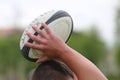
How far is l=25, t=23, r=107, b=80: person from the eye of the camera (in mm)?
4180

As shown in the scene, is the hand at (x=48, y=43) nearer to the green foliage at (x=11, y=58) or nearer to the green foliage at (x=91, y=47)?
the green foliage at (x=91, y=47)

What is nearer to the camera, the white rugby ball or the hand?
the hand

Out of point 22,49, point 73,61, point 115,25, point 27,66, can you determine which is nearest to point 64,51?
point 73,61

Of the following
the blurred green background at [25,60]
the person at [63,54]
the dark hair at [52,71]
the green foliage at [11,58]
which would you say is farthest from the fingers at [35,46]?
the green foliage at [11,58]

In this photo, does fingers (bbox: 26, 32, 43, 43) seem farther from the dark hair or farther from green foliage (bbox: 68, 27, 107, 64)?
green foliage (bbox: 68, 27, 107, 64)

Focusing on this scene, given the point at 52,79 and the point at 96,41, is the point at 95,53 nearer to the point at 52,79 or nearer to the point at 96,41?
the point at 96,41

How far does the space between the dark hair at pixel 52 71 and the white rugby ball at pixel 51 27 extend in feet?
0.39

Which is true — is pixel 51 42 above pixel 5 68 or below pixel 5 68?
above

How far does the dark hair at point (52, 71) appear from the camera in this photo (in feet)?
13.8

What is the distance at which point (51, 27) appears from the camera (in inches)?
177

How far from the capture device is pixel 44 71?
4.25 m

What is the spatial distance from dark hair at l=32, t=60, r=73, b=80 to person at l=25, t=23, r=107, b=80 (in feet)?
0.17

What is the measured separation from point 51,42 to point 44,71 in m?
0.24

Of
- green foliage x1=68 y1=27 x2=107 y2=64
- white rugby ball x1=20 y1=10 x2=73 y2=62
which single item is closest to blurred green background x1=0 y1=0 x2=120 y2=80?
green foliage x1=68 y1=27 x2=107 y2=64
